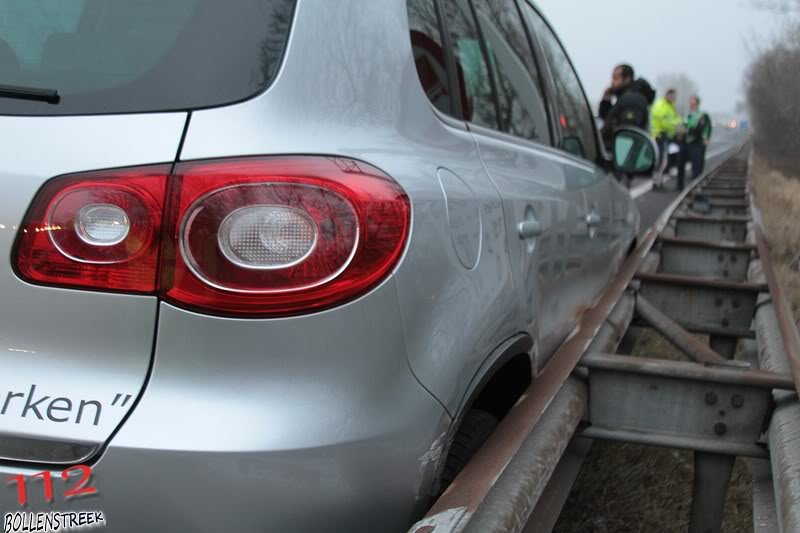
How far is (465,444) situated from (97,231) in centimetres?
100

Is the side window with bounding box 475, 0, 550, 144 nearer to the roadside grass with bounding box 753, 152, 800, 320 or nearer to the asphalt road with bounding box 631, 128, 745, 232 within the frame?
the roadside grass with bounding box 753, 152, 800, 320

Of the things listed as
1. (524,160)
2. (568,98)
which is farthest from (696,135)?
(524,160)

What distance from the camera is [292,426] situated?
141 centimetres

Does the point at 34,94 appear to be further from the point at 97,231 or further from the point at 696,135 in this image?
the point at 696,135

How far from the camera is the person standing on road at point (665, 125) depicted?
17361 millimetres

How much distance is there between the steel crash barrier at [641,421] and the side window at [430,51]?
32.2 inches

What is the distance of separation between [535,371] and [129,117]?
58.0 inches

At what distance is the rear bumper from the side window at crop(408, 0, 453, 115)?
68 centimetres

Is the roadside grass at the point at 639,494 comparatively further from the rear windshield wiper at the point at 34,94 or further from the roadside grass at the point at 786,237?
the rear windshield wiper at the point at 34,94

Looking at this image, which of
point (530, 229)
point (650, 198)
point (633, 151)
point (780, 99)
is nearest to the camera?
point (530, 229)

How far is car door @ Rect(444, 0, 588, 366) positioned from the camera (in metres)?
2.26

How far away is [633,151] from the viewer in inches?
163

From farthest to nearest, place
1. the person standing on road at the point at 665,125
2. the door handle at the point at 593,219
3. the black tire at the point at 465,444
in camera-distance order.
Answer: the person standing on road at the point at 665,125 → the door handle at the point at 593,219 → the black tire at the point at 465,444

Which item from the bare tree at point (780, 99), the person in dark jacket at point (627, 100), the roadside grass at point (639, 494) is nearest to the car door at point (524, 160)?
the roadside grass at point (639, 494)
